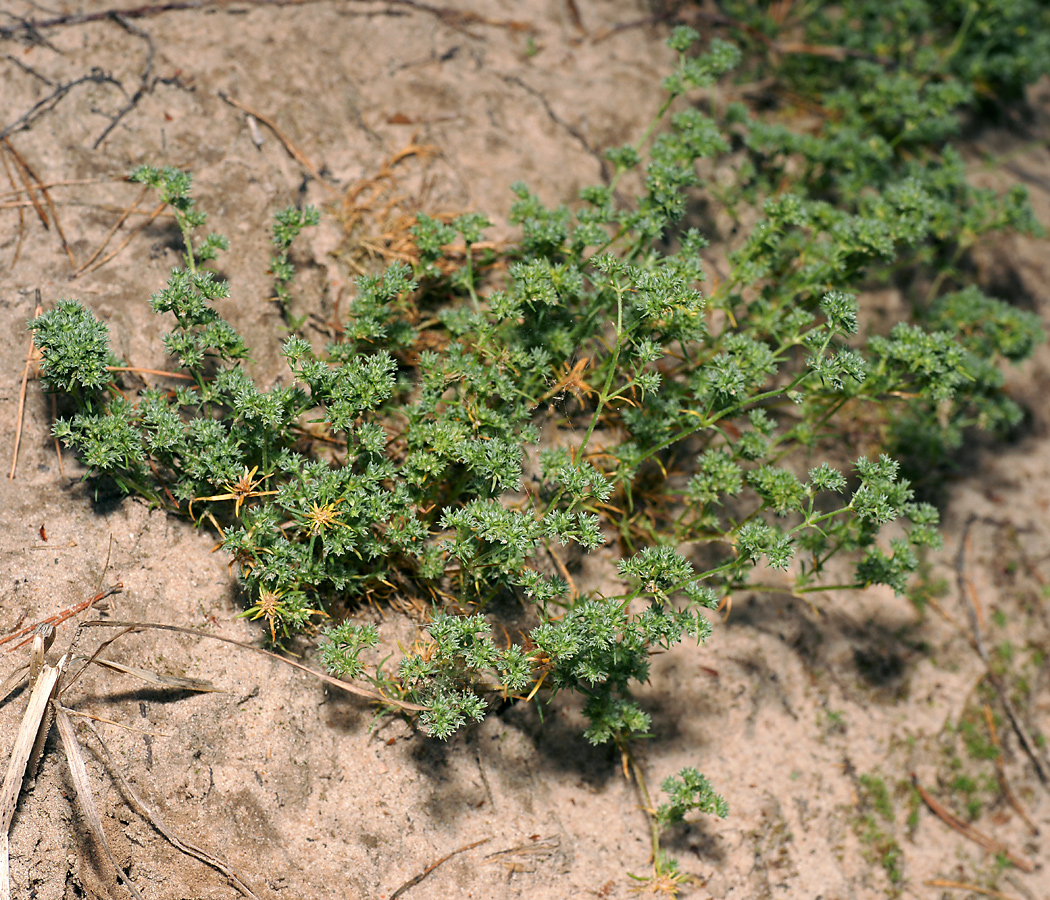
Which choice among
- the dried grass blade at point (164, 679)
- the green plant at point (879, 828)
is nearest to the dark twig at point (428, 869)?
the dried grass blade at point (164, 679)

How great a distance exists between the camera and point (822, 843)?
393cm

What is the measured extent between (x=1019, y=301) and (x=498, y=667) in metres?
4.68

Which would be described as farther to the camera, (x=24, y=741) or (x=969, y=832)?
(x=969, y=832)

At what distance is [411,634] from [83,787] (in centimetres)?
134

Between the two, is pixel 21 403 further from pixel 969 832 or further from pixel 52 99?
pixel 969 832

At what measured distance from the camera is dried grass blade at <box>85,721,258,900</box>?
2.98 m

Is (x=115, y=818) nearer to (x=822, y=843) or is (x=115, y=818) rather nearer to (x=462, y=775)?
(x=462, y=775)

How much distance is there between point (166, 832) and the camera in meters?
2.98

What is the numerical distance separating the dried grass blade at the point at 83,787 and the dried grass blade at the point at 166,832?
10 centimetres

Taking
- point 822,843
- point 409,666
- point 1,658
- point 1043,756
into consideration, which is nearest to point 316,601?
point 409,666

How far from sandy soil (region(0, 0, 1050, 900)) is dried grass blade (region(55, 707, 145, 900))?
0.16ft

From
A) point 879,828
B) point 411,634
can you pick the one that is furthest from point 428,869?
point 879,828

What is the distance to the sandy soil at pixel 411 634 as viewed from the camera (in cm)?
313

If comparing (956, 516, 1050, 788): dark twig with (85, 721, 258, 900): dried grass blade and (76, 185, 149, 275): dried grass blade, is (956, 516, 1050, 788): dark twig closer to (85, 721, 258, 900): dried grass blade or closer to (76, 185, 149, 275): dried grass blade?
(85, 721, 258, 900): dried grass blade
